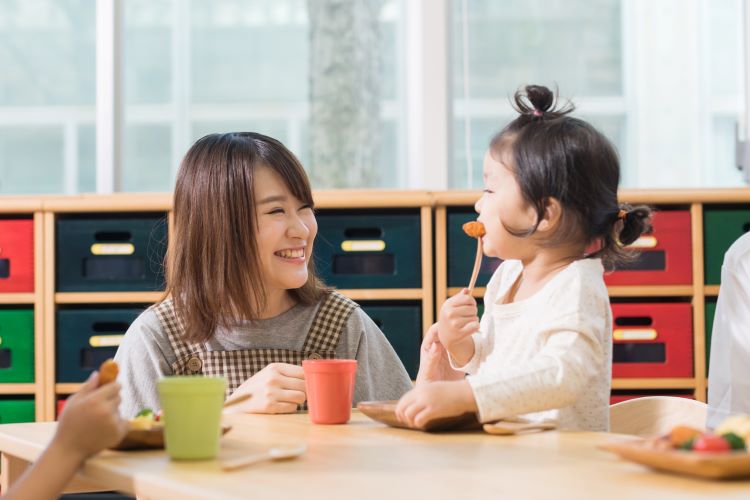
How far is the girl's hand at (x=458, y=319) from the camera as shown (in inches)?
52.9

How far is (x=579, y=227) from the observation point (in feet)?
4.60

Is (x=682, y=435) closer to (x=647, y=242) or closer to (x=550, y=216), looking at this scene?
(x=550, y=216)

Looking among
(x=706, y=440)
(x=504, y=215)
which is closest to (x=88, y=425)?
(x=706, y=440)

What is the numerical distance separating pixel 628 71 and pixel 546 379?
2.50 metres

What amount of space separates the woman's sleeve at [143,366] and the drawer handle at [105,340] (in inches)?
45.9

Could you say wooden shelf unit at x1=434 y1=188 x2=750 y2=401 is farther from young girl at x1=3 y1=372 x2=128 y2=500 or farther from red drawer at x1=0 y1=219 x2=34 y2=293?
young girl at x1=3 y1=372 x2=128 y2=500

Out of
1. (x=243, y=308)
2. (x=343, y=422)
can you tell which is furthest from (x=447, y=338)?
(x=243, y=308)

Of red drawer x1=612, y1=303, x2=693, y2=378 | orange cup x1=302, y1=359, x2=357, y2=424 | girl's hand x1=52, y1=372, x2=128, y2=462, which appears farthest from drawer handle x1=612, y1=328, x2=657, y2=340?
girl's hand x1=52, y1=372, x2=128, y2=462

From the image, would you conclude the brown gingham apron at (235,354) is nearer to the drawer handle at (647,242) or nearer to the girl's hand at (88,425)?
the girl's hand at (88,425)

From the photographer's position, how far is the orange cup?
125cm

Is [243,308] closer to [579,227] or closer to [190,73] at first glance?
[579,227]

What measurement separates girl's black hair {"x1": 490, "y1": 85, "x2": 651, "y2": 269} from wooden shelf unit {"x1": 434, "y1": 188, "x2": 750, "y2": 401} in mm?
1244

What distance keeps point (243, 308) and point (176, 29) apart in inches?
83.9

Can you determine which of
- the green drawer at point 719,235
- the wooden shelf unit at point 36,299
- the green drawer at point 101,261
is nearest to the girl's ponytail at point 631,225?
the green drawer at point 719,235
